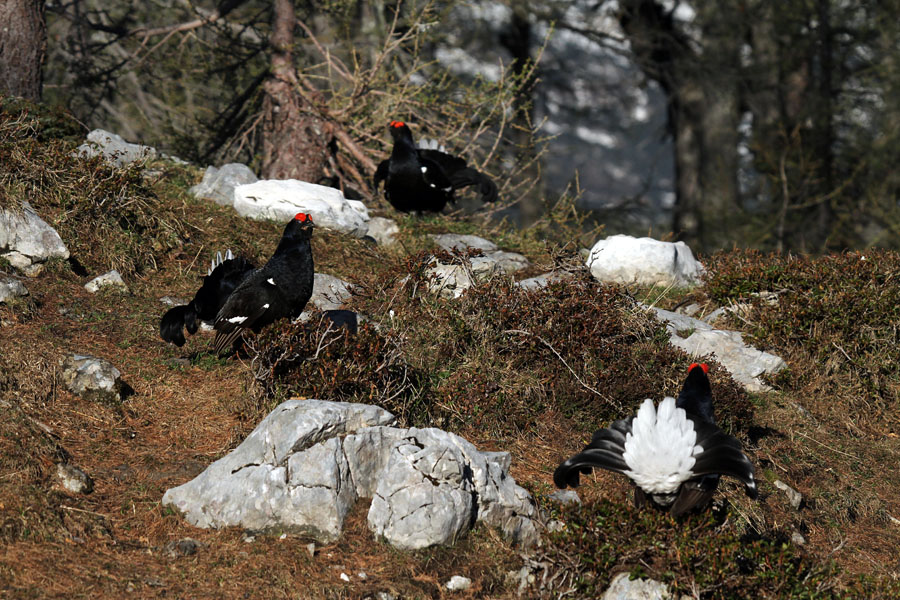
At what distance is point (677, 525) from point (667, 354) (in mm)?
2651

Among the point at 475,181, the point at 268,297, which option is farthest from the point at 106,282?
the point at 475,181

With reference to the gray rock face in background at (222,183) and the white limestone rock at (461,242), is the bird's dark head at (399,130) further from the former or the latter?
the gray rock face in background at (222,183)

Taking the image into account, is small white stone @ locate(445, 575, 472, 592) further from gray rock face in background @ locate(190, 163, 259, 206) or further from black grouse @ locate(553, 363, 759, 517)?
gray rock face in background @ locate(190, 163, 259, 206)

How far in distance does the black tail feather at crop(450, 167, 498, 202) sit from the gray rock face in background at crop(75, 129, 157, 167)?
12.0 ft

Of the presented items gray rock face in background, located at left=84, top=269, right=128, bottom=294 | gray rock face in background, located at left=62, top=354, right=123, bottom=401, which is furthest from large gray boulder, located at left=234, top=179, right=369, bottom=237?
gray rock face in background, located at left=62, top=354, right=123, bottom=401

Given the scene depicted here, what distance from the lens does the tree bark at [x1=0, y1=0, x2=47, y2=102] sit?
998 centimetres

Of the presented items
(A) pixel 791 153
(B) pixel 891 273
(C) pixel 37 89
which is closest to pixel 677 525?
(B) pixel 891 273

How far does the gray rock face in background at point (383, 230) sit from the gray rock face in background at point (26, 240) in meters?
3.53

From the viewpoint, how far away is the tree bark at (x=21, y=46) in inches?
393

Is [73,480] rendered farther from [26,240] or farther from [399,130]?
[399,130]

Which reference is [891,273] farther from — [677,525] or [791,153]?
[791,153]

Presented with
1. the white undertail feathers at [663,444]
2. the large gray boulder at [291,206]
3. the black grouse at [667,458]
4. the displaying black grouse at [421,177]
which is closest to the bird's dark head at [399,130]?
the displaying black grouse at [421,177]

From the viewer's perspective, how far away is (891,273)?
8.80 metres

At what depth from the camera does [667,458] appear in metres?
4.76
